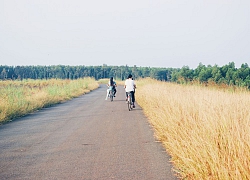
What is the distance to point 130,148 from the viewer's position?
7555mm

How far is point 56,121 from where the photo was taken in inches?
486

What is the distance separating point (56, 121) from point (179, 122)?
606 cm

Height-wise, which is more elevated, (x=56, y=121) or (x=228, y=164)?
(x=228, y=164)

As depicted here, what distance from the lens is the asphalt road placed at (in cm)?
552

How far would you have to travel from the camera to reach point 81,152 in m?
7.11

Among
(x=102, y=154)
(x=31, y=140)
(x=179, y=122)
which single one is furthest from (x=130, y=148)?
(x=31, y=140)

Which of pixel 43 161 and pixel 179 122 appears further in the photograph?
pixel 179 122

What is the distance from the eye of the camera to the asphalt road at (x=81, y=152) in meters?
5.52

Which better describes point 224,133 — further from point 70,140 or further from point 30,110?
point 30,110

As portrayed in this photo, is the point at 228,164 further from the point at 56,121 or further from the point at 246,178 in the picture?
the point at 56,121

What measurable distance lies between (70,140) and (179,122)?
127 inches

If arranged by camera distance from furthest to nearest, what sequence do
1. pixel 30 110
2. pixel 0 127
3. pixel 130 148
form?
pixel 30 110 → pixel 0 127 → pixel 130 148

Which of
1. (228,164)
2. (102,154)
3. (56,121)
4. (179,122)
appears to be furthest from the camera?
(56,121)

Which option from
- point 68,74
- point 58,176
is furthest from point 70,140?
point 68,74
